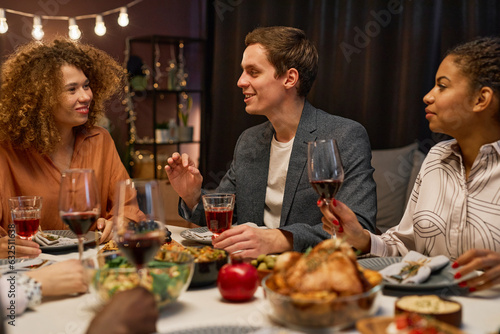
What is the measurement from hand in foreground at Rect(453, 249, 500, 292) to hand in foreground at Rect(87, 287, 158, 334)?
0.71m

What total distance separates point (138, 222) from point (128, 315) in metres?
0.20

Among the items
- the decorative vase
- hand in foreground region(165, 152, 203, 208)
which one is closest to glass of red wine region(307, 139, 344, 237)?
hand in foreground region(165, 152, 203, 208)

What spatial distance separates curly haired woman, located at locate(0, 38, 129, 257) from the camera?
222 centimetres

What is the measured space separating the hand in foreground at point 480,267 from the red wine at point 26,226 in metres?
1.21

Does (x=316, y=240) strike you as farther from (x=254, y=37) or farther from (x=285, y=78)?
(x=254, y=37)

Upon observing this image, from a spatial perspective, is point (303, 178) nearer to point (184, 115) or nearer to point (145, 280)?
point (145, 280)

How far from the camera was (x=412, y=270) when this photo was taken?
1265 millimetres

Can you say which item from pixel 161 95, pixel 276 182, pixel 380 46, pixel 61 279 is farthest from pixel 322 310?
pixel 161 95

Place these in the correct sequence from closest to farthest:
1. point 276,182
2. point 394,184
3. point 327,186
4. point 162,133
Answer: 1. point 327,186
2. point 276,182
3. point 394,184
4. point 162,133

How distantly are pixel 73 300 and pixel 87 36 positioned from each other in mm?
4320

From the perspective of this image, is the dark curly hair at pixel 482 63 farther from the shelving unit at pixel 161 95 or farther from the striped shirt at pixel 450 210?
the shelving unit at pixel 161 95

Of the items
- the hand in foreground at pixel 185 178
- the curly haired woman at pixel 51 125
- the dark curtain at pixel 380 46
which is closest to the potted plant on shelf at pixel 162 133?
the dark curtain at pixel 380 46

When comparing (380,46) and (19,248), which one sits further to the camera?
(380,46)

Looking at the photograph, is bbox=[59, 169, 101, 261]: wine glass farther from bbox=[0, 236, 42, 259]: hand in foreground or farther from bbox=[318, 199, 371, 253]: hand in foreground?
bbox=[318, 199, 371, 253]: hand in foreground
